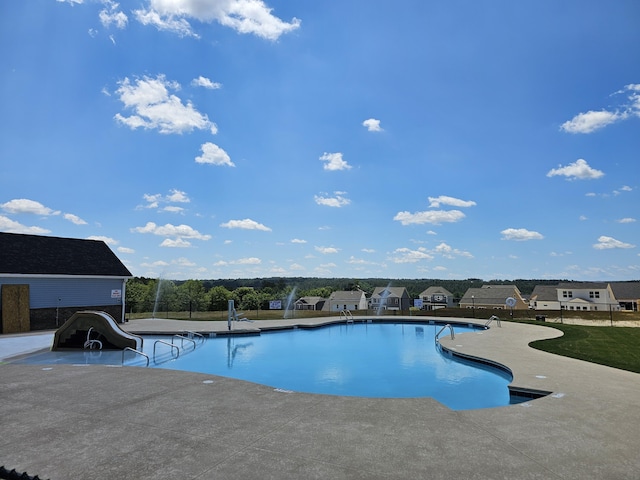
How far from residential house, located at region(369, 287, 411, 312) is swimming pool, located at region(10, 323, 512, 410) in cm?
4350

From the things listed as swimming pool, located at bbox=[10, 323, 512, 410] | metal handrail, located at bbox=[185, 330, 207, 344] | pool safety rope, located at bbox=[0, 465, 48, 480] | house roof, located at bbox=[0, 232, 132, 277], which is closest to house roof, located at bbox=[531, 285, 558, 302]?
swimming pool, located at bbox=[10, 323, 512, 410]

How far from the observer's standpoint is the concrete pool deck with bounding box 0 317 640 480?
3.65 meters

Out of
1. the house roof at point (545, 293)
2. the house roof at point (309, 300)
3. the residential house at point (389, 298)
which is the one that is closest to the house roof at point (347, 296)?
the residential house at point (389, 298)

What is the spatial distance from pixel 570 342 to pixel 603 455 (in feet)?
34.3

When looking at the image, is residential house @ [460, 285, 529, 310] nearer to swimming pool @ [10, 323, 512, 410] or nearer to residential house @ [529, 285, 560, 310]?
residential house @ [529, 285, 560, 310]

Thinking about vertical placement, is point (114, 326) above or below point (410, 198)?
below

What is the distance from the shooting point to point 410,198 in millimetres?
23328

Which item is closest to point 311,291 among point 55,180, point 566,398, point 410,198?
point 410,198

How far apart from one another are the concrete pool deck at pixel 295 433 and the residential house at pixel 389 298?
53393 mm

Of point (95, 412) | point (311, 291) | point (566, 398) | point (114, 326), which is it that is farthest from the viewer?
point (311, 291)

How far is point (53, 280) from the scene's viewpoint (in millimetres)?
17484

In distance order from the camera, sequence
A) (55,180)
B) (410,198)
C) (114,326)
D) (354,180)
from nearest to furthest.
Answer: (114,326) → (55,180) → (354,180) → (410,198)

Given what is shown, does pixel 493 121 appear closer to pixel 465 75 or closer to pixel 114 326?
pixel 465 75

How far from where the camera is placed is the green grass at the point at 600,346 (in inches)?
381
